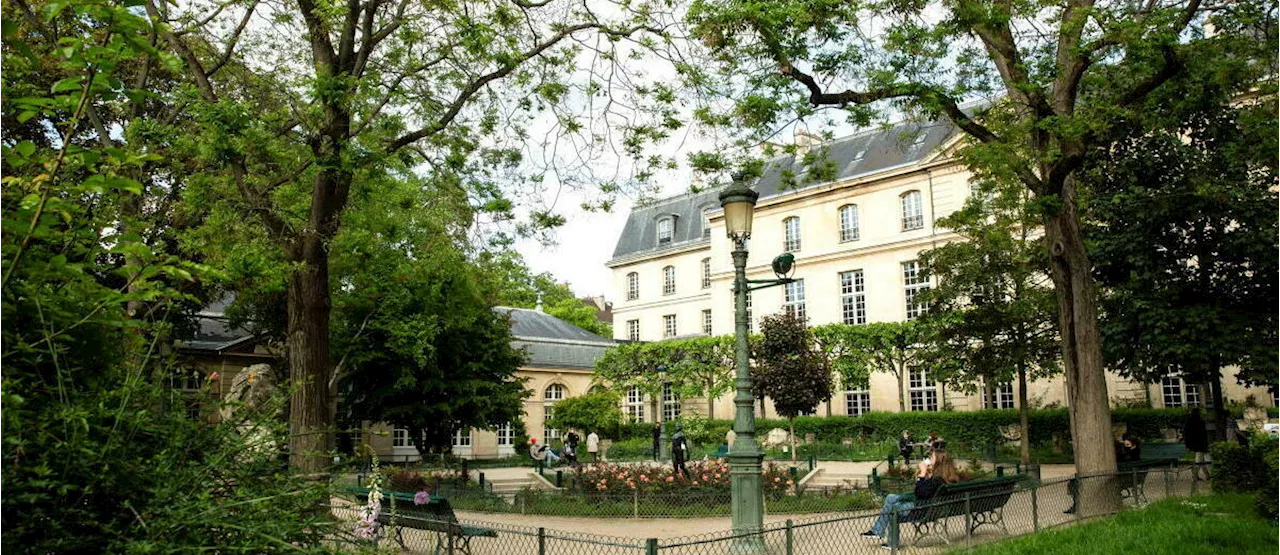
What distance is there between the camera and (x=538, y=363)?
4525 cm

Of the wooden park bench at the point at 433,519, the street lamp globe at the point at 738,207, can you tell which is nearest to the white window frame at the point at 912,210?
the street lamp globe at the point at 738,207

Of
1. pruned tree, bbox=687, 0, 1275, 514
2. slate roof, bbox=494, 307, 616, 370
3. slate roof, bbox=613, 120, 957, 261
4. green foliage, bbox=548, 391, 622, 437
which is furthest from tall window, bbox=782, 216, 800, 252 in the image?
pruned tree, bbox=687, 0, 1275, 514

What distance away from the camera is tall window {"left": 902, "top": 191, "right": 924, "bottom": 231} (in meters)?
40.0

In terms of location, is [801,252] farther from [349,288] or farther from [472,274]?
[472,274]

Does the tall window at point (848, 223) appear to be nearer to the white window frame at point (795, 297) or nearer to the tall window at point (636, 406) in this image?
the white window frame at point (795, 297)

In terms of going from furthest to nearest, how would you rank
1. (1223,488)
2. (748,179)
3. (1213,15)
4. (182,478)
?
(1223,488)
(1213,15)
(748,179)
(182,478)

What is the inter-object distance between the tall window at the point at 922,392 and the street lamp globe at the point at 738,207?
29.7 metres

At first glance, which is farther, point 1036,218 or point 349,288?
point 349,288

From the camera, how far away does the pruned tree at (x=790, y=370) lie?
30156 millimetres

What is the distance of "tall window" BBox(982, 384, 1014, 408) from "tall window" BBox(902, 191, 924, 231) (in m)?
7.55

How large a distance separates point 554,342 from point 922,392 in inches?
690

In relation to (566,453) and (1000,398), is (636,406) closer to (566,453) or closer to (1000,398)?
(1000,398)

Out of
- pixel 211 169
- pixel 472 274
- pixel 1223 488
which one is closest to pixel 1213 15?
pixel 1223 488

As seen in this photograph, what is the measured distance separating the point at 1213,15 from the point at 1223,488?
23.5 ft
